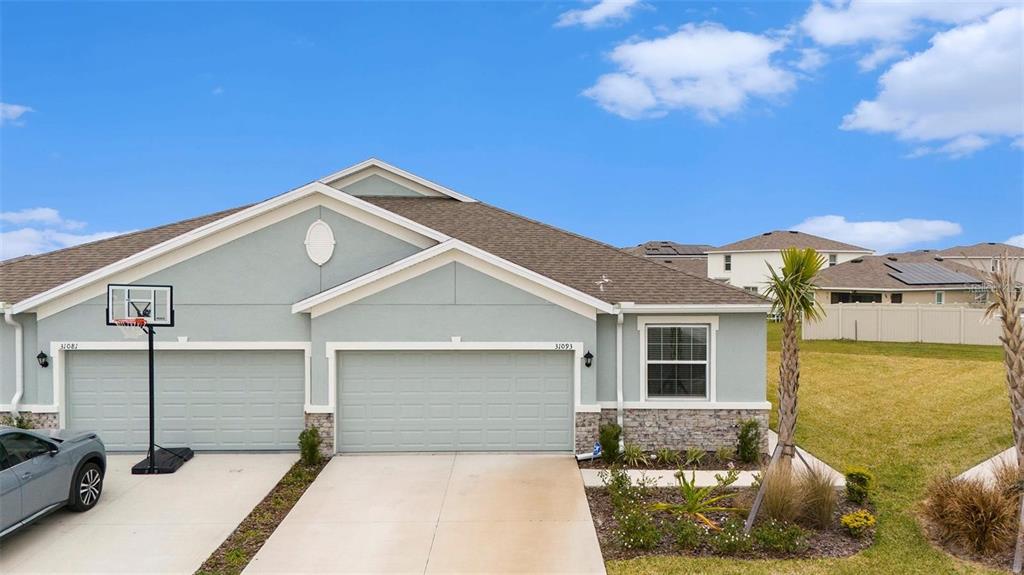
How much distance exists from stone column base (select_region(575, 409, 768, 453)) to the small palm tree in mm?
3341

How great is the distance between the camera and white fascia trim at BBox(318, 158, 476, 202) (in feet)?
50.8

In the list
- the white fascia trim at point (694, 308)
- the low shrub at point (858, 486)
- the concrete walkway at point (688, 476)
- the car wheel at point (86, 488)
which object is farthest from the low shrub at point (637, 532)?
the car wheel at point (86, 488)

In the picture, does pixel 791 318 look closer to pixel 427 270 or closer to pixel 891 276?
pixel 427 270

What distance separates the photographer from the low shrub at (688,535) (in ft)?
24.8

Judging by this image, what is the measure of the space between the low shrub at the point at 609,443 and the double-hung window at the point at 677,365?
131 cm

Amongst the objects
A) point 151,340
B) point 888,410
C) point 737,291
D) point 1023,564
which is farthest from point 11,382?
point 888,410

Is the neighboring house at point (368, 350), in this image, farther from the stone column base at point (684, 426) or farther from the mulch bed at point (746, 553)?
the mulch bed at point (746, 553)

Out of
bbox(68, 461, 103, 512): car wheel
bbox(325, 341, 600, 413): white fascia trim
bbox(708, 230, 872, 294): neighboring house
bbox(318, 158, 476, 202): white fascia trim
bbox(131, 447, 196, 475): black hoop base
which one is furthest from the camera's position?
bbox(708, 230, 872, 294): neighboring house

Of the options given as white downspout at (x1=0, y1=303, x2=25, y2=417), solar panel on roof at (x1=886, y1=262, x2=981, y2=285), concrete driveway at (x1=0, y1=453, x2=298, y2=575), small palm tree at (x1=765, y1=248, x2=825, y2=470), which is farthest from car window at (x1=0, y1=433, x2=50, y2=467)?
solar panel on roof at (x1=886, y1=262, x2=981, y2=285)

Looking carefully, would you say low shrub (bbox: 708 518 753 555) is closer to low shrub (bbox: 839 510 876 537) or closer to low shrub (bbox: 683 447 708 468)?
low shrub (bbox: 839 510 876 537)

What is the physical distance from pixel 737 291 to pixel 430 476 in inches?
283

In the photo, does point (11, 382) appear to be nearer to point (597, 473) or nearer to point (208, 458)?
point (208, 458)

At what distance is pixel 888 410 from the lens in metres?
15.1

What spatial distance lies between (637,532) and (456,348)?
5.10m
